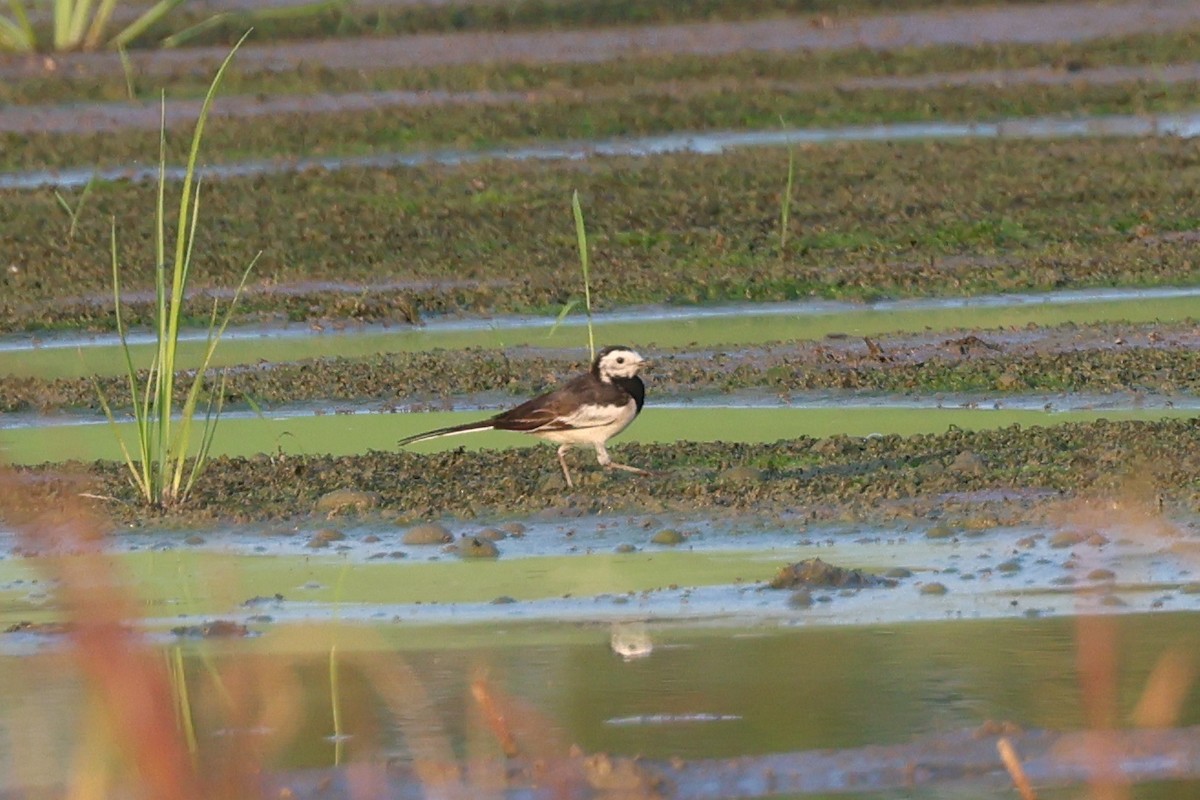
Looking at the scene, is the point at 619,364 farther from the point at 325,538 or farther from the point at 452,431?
the point at 325,538

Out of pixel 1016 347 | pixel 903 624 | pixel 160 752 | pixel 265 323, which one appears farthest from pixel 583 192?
pixel 160 752

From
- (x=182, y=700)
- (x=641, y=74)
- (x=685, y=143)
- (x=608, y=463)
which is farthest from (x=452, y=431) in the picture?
(x=641, y=74)

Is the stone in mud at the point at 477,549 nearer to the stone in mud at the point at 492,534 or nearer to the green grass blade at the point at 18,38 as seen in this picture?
the stone in mud at the point at 492,534

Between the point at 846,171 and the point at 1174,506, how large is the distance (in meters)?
8.31

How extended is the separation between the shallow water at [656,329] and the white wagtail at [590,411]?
2.55 m

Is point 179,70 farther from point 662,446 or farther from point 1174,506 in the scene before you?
point 1174,506

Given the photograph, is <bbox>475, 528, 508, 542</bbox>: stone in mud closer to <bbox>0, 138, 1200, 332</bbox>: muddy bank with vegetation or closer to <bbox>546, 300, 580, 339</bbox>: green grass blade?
<bbox>546, 300, 580, 339</bbox>: green grass blade

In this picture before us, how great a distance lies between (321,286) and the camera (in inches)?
530

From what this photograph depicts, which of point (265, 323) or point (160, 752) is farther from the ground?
point (160, 752)

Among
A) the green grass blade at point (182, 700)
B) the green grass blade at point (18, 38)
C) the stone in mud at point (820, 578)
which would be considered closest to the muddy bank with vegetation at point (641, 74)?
the green grass blade at point (18, 38)

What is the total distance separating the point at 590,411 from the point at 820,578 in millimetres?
1797

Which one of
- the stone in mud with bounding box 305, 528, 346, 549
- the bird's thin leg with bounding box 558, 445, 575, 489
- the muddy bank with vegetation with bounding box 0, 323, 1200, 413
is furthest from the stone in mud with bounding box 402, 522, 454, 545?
the muddy bank with vegetation with bounding box 0, 323, 1200, 413

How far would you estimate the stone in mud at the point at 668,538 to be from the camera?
785cm

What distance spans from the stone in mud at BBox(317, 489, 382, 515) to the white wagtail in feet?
2.11
